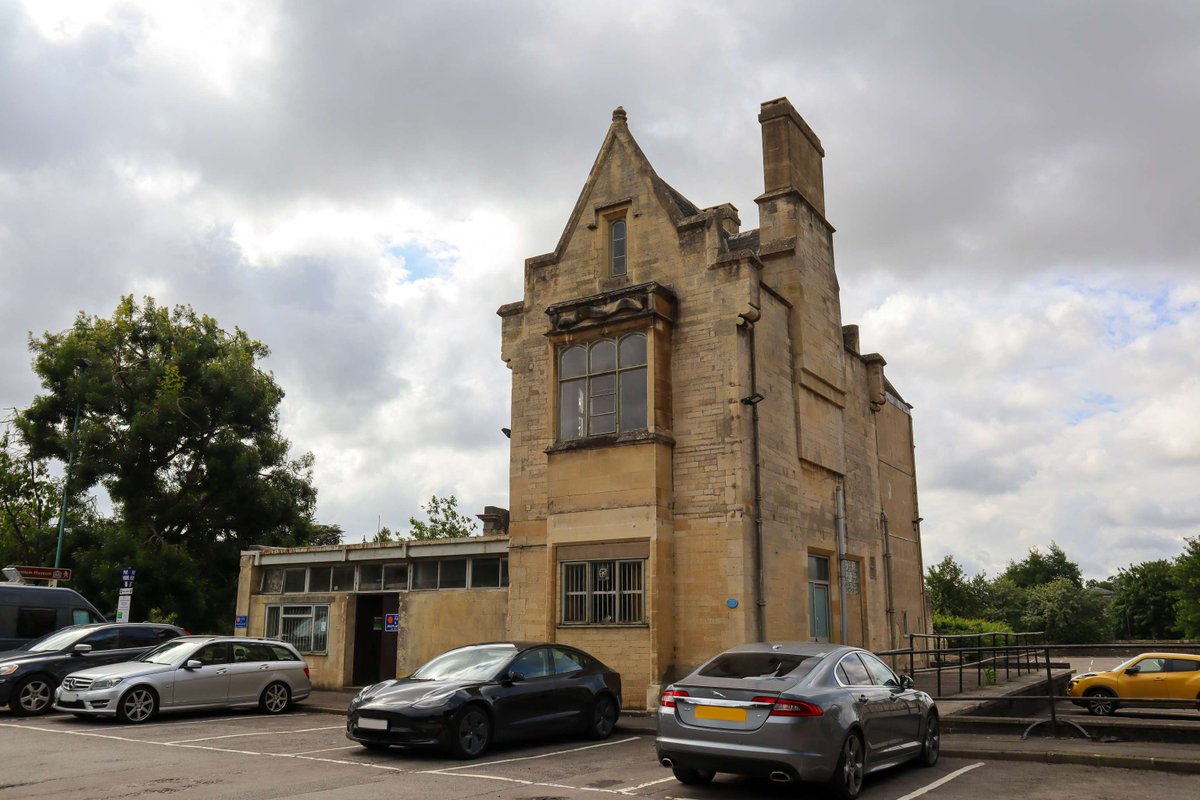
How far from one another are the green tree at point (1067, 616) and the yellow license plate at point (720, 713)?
59.3 meters

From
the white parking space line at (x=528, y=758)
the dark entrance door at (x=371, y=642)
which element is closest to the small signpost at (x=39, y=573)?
the dark entrance door at (x=371, y=642)

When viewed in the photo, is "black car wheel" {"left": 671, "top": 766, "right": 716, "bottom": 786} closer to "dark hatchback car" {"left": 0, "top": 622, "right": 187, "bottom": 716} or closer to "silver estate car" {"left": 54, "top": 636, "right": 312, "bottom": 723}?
"silver estate car" {"left": 54, "top": 636, "right": 312, "bottom": 723}

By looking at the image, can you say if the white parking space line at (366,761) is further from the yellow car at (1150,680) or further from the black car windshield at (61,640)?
the yellow car at (1150,680)

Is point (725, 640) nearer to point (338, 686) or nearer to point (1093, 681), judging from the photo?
point (1093, 681)

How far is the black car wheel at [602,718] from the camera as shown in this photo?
13.6m

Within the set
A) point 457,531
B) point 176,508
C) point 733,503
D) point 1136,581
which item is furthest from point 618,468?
point 1136,581

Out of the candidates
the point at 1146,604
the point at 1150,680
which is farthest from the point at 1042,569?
the point at 1150,680

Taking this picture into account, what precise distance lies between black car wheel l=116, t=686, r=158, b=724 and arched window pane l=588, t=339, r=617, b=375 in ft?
31.5

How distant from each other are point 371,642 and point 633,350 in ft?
34.0

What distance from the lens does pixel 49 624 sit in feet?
66.2

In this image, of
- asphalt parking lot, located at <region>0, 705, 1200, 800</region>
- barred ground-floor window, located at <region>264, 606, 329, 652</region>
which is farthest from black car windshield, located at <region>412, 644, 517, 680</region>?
barred ground-floor window, located at <region>264, 606, 329, 652</region>

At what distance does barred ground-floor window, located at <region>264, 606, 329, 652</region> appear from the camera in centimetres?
2317

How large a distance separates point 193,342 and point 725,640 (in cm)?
2698

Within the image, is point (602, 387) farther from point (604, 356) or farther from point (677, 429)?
point (677, 429)
